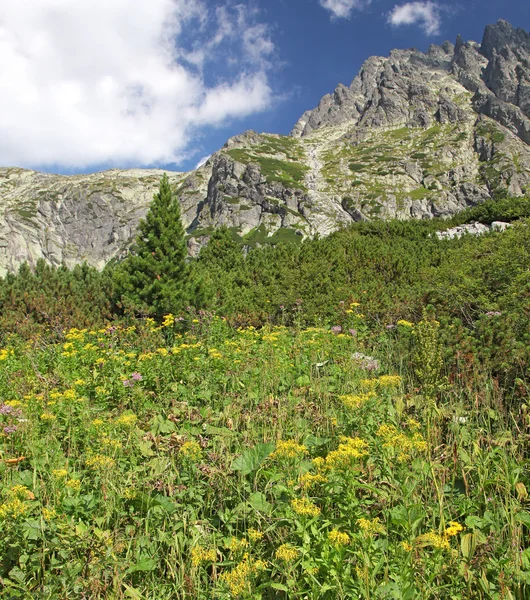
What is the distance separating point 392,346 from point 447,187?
137m

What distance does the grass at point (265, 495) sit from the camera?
2.12 m

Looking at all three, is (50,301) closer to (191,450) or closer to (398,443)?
(191,450)

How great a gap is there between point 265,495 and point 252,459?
39 centimetres

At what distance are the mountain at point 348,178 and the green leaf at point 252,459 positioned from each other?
105153 mm

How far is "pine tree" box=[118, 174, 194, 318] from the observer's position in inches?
465

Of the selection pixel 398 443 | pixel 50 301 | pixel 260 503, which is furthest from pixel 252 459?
pixel 50 301

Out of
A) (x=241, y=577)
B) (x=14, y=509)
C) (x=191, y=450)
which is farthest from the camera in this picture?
(x=191, y=450)

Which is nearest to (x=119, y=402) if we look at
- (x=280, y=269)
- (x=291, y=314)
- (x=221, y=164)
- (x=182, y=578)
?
(x=182, y=578)

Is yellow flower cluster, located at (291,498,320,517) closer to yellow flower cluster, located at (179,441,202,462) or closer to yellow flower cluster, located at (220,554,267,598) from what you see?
yellow flower cluster, located at (220,554,267,598)

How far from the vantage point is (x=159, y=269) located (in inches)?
494

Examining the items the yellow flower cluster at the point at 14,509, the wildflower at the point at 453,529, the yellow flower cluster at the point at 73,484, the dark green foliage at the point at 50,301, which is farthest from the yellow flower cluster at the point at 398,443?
the dark green foliage at the point at 50,301

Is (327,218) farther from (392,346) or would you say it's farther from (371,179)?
(392,346)

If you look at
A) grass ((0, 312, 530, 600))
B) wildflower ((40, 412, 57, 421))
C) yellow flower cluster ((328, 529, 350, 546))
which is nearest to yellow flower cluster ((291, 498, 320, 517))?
grass ((0, 312, 530, 600))

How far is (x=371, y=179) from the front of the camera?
13300 cm
